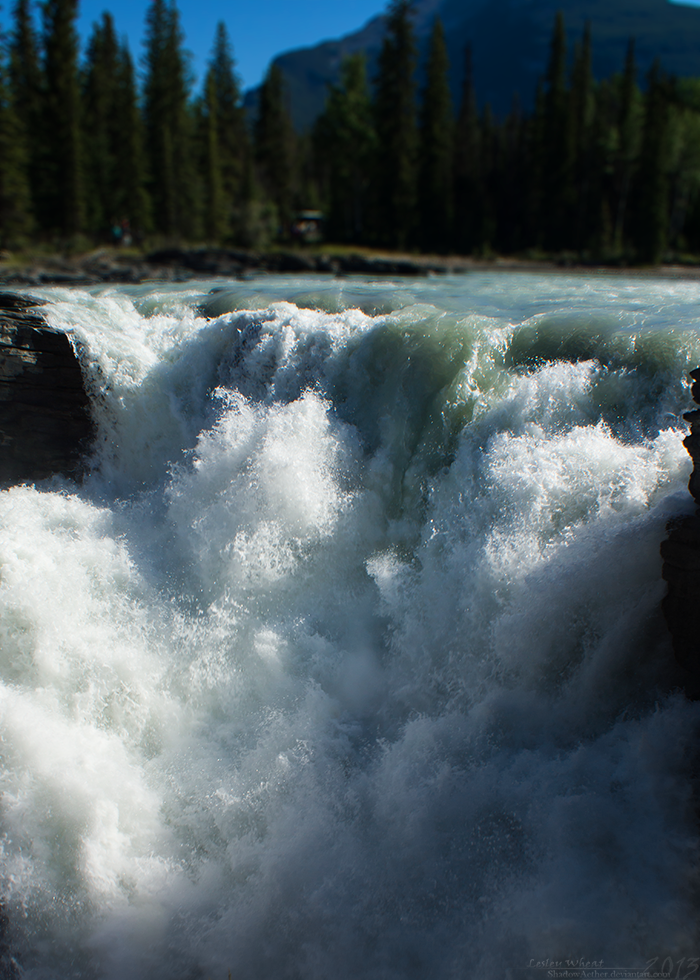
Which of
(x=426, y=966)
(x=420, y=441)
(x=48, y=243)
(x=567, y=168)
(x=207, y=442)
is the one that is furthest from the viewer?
(x=567, y=168)

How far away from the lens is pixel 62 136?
33000mm

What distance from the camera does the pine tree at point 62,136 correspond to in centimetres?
3300

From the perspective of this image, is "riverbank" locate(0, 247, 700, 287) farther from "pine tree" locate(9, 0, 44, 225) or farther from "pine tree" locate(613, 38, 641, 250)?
"pine tree" locate(613, 38, 641, 250)

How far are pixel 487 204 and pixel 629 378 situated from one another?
48276 mm

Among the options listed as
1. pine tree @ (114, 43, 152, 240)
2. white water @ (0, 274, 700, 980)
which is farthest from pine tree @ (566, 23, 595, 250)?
white water @ (0, 274, 700, 980)

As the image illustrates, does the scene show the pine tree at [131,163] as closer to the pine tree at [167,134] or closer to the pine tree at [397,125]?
the pine tree at [167,134]

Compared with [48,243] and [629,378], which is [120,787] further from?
[48,243]

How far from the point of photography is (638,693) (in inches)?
208

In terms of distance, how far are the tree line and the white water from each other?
2790 cm

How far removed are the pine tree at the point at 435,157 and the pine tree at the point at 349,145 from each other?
128 inches

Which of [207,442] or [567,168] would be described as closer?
[207,442]

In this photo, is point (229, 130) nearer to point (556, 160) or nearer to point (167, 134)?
point (167, 134)

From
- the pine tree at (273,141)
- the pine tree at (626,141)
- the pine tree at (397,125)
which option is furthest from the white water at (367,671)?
the pine tree at (273,141)

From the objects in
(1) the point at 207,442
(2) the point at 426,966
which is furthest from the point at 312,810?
(1) the point at 207,442
